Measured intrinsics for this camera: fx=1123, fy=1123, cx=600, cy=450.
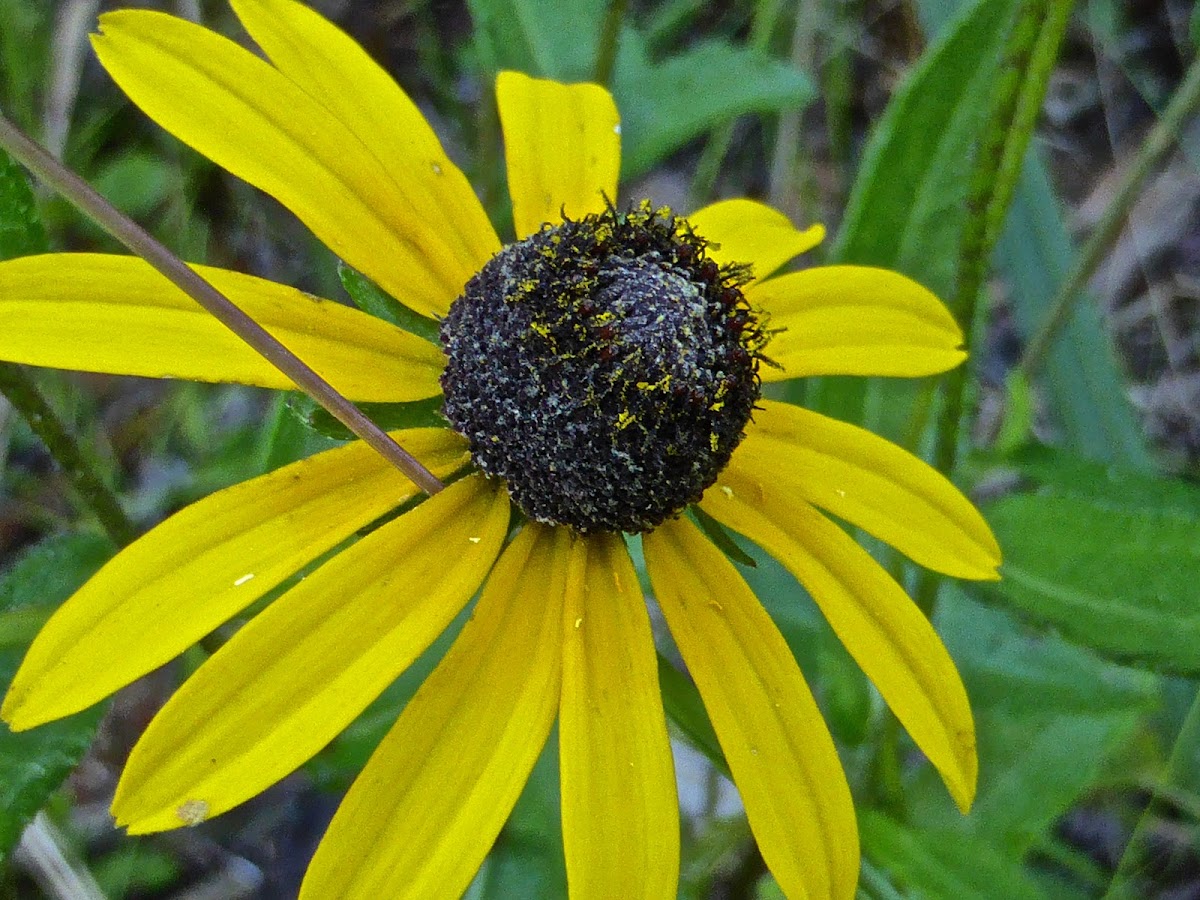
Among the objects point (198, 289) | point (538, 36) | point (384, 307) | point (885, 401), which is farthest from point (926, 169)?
point (198, 289)

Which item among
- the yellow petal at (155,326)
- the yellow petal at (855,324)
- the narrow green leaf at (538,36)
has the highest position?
the narrow green leaf at (538,36)

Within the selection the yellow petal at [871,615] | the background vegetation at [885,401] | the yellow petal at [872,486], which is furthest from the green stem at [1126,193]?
the yellow petal at [871,615]

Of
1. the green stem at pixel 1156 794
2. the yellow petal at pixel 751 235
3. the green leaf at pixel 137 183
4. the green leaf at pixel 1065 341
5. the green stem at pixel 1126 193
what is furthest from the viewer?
the green leaf at pixel 137 183

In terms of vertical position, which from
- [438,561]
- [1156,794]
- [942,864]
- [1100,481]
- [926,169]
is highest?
[926,169]

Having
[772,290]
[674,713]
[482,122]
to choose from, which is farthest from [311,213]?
[482,122]

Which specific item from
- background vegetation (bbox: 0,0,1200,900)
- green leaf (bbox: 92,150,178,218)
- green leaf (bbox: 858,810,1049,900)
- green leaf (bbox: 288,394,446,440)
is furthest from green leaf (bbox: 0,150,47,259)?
green leaf (bbox: 92,150,178,218)

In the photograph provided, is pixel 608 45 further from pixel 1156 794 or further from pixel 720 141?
pixel 1156 794

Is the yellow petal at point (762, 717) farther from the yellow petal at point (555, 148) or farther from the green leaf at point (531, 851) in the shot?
the green leaf at point (531, 851)

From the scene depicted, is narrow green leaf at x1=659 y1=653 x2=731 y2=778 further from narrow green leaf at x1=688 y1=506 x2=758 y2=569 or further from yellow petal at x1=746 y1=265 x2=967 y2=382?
yellow petal at x1=746 y1=265 x2=967 y2=382
